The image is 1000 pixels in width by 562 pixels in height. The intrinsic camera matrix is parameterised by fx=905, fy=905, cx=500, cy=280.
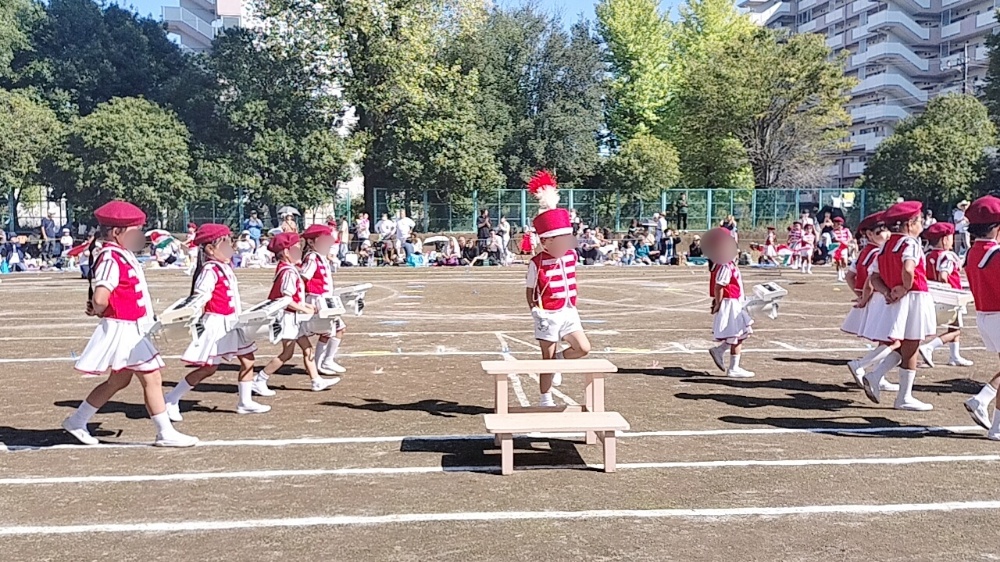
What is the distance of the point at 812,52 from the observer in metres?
51.5

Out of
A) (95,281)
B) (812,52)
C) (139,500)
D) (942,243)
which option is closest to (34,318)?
(95,281)

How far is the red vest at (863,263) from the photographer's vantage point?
10570 mm

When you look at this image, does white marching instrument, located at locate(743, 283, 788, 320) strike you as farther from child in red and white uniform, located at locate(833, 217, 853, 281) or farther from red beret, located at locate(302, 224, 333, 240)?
child in red and white uniform, located at locate(833, 217, 853, 281)

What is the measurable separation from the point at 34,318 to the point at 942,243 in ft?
53.5

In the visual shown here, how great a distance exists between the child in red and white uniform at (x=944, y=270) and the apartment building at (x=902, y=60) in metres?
73.6

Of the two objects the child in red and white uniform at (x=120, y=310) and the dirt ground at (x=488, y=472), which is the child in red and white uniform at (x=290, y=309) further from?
the child in red and white uniform at (x=120, y=310)

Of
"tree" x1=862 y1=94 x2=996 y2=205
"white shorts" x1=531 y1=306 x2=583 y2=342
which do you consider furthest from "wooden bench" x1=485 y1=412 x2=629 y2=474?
"tree" x1=862 y1=94 x2=996 y2=205

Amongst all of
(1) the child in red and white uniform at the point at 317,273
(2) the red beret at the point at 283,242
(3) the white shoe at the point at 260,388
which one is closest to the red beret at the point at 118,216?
(2) the red beret at the point at 283,242

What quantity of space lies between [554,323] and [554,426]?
2.07 m

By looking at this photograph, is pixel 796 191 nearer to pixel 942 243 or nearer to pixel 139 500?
pixel 942 243

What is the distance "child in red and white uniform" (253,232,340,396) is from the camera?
973 centimetres

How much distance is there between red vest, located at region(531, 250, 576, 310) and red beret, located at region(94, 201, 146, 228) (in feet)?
11.8

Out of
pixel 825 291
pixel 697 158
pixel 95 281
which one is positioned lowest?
pixel 825 291

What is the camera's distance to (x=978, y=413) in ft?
26.4
